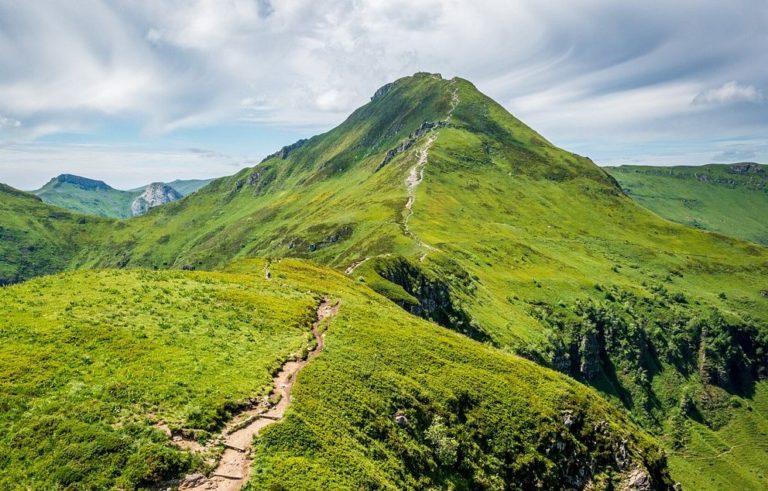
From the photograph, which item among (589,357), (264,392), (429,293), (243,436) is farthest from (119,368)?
(589,357)

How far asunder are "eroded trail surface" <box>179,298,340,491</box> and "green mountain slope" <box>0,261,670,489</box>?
844 mm

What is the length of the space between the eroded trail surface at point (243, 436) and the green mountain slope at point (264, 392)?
33.2 inches

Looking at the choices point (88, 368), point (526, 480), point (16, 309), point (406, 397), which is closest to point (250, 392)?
point (88, 368)

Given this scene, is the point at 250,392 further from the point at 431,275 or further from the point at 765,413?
the point at 765,413

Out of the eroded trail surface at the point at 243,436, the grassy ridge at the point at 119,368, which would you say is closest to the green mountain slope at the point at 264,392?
the grassy ridge at the point at 119,368

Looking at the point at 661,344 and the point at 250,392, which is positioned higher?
the point at 250,392

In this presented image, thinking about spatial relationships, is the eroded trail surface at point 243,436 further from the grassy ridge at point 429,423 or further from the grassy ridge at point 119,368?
the grassy ridge at point 119,368

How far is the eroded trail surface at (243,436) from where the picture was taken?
2595 cm

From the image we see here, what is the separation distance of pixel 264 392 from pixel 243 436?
5199mm

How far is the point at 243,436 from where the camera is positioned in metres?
30.2

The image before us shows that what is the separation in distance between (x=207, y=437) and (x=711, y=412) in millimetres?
174350

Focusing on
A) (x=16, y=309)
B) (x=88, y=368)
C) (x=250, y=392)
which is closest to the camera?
(x=88, y=368)

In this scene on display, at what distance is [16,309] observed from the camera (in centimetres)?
3906

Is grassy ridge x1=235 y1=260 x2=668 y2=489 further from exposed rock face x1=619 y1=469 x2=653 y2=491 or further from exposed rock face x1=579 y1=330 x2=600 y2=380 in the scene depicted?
exposed rock face x1=579 y1=330 x2=600 y2=380
